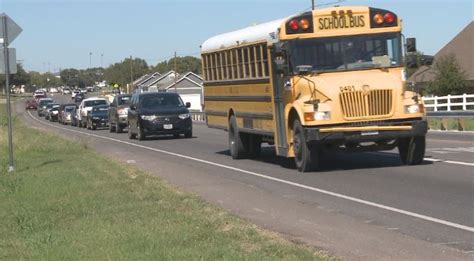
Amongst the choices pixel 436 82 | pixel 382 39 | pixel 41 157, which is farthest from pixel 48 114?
pixel 382 39

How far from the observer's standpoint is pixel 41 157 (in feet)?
72.5

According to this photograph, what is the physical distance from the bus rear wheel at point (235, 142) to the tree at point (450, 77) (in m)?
32.4

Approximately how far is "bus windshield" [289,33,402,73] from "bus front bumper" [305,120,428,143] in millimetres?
1254

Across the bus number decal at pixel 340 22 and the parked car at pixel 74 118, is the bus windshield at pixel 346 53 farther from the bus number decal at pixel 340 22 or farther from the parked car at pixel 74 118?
the parked car at pixel 74 118

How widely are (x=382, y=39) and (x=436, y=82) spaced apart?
3718 centimetres

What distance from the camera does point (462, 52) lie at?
5403 centimetres

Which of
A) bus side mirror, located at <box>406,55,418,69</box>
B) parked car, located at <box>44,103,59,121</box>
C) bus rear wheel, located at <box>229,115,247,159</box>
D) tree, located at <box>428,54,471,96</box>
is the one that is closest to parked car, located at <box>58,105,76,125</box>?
parked car, located at <box>44,103,59,121</box>

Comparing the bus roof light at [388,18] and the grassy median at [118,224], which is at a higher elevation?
the bus roof light at [388,18]

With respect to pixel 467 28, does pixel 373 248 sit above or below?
below

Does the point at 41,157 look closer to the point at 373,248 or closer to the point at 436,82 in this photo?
the point at 373,248

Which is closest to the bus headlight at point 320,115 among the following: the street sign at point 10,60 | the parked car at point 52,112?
the street sign at point 10,60

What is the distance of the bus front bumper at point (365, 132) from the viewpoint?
571 inches

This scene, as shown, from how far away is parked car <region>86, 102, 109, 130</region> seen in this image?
44547 millimetres

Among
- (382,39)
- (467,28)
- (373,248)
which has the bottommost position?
(373,248)
